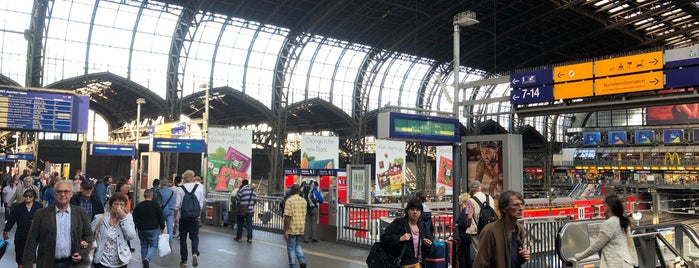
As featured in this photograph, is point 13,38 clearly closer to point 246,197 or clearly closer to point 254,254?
point 246,197

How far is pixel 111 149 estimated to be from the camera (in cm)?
2334

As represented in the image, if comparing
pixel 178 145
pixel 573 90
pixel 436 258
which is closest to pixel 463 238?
pixel 436 258

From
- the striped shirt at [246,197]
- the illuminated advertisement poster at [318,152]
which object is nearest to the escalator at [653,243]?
the striped shirt at [246,197]

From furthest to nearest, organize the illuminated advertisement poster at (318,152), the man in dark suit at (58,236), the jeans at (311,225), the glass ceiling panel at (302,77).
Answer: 1. the glass ceiling panel at (302,77)
2. the illuminated advertisement poster at (318,152)
3. the jeans at (311,225)
4. the man in dark suit at (58,236)

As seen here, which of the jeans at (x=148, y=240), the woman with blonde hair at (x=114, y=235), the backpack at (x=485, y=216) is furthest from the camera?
the jeans at (x=148, y=240)

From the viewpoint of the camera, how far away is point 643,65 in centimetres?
1127

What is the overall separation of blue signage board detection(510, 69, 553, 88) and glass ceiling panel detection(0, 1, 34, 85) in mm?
28371

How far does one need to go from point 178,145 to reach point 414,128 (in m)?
12.3

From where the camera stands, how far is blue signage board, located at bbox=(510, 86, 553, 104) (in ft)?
42.2

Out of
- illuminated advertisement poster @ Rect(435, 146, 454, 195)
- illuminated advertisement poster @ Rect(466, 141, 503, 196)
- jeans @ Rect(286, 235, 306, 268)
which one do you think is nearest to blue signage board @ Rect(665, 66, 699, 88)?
illuminated advertisement poster @ Rect(466, 141, 503, 196)

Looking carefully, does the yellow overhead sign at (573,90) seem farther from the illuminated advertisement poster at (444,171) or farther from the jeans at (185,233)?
the illuminated advertisement poster at (444,171)

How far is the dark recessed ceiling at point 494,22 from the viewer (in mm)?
34906

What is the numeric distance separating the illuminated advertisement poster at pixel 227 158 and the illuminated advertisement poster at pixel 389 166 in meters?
5.31

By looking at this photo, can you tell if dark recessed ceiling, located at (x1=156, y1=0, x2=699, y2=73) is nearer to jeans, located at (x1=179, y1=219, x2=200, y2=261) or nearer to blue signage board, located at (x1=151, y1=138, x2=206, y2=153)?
blue signage board, located at (x1=151, y1=138, x2=206, y2=153)
